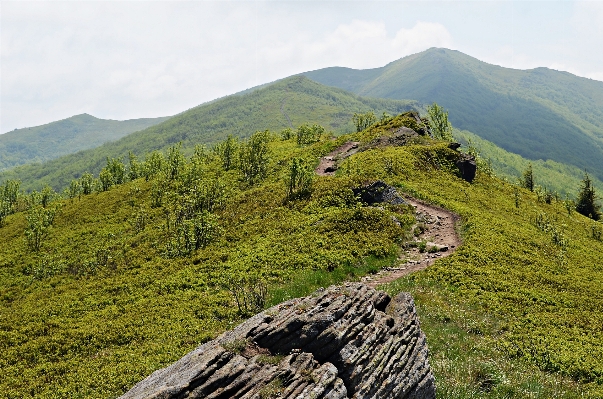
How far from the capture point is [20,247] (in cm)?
4272

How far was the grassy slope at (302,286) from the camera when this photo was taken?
1786 centimetres

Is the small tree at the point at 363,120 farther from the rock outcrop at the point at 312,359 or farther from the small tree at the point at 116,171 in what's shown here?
the rock outcrop at the point at 312,359

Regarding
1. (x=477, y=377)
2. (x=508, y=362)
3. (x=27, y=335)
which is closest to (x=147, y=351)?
(x=27, y=335)

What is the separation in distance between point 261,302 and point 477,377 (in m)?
13.4

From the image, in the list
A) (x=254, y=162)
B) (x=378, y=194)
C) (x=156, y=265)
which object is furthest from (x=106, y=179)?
(x=378, y=194)

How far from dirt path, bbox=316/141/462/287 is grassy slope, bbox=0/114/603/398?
1.18 metres

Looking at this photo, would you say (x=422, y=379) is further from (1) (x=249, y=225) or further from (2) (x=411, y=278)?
(1) (x=249, y=225)

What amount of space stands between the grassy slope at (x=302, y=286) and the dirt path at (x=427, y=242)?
1.18 m

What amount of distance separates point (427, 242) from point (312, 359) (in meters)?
24.1

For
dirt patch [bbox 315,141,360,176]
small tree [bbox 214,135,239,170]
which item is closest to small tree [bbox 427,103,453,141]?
dirt patch [bbox 315,141,360,176]

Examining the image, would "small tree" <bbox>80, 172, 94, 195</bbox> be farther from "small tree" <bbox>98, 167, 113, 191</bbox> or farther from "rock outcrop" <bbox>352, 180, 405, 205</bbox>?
"rock outcrop" <bbox>352, 180, 405, 205</bbox>

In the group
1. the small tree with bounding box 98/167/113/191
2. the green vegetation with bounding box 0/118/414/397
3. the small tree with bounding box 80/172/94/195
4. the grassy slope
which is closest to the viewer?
the grassy slope

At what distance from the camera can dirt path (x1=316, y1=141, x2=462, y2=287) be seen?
27.7m

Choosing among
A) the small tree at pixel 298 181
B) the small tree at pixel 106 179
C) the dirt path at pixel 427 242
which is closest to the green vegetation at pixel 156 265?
the small tree at pixel 298 181
